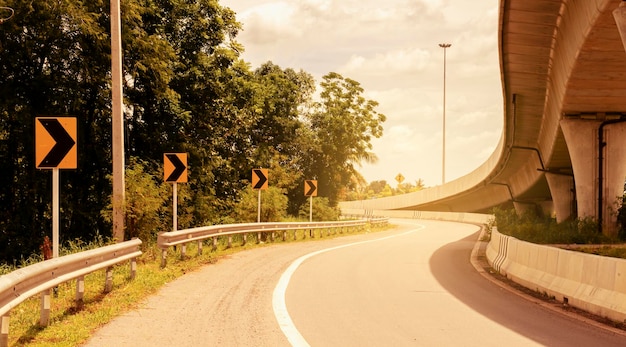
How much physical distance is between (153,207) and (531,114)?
16.7 m

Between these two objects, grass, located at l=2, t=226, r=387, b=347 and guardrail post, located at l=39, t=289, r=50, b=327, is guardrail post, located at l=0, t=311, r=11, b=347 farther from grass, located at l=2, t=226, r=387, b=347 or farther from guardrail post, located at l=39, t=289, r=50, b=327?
guardrail post, located at l=39, t=289, r=50, b=327

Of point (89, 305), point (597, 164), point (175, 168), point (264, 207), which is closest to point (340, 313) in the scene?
point (89, 305)

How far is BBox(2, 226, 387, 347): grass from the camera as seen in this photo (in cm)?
785

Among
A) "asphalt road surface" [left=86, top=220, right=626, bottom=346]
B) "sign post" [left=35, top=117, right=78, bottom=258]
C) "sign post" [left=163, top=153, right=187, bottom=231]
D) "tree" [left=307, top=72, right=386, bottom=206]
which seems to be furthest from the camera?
"tree" [left=307, top=72, right=386, bottom=206]

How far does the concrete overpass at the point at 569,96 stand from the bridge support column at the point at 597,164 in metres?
0.03

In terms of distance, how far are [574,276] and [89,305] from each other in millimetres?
7427

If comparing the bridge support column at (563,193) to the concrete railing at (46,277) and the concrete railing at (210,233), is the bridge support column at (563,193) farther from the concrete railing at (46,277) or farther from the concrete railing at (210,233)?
the concrete railing at (46,277)

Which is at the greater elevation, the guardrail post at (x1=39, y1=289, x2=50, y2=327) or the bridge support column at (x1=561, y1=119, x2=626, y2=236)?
the bridge support column at (x1=561, y1=119, x2=626, y2=236)

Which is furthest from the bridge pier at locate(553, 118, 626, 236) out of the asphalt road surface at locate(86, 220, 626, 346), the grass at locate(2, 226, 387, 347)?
the grass at locate(2, 226, 387, 347)

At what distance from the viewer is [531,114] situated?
2758 centimetres

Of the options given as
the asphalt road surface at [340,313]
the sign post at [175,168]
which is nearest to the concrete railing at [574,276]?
the asphalt road surface at [340,313]

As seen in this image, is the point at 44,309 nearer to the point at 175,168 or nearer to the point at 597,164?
the point at 175,168

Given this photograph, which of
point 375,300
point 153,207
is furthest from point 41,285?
point 153,207

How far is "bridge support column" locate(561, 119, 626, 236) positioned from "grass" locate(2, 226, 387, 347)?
12.9 metres
